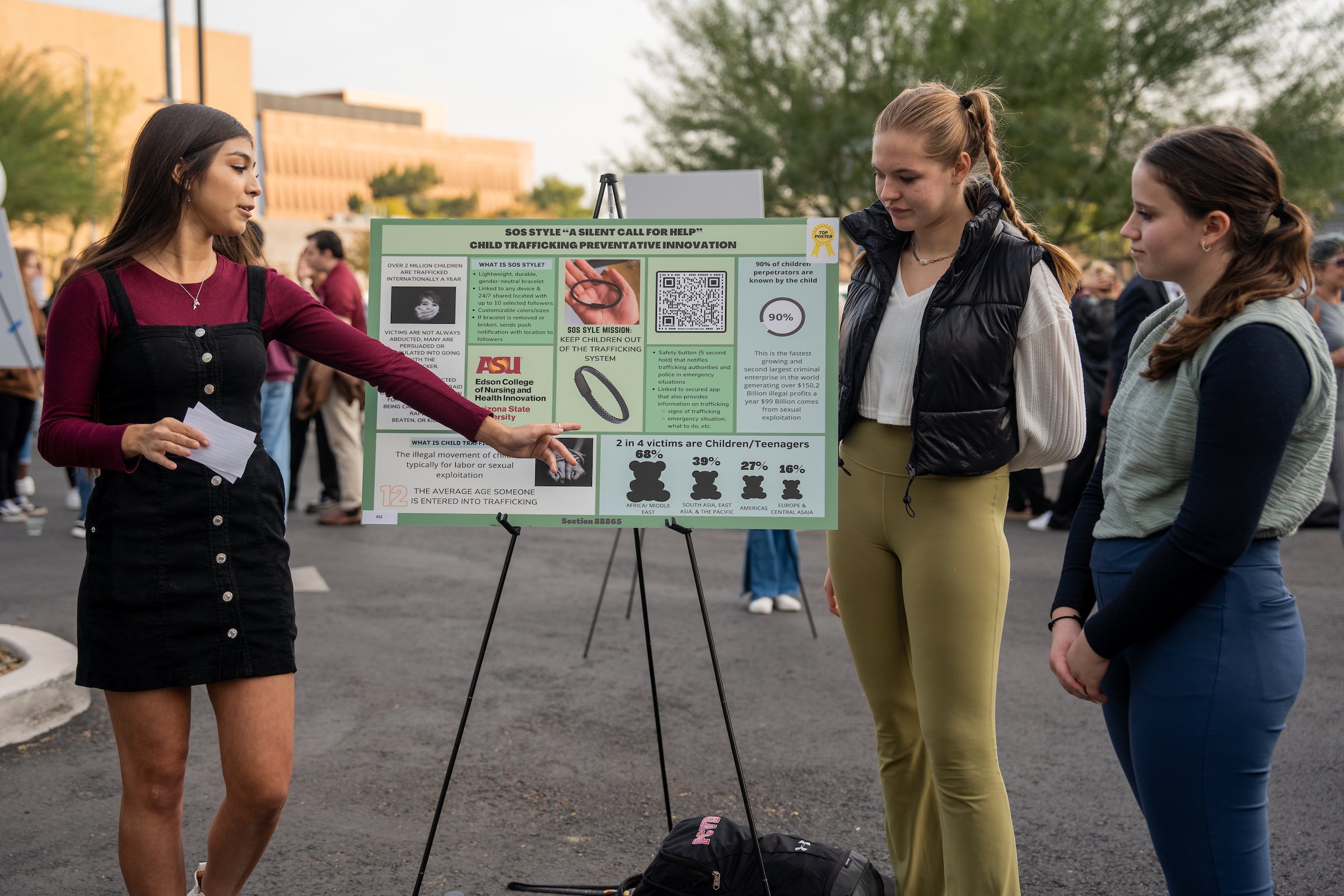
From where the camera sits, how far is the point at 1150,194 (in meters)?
2.07

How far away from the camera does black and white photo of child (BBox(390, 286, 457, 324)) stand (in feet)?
10.3

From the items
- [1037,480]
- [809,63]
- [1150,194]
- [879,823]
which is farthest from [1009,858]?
[809,63]

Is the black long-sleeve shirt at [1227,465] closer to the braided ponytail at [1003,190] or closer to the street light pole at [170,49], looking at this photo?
the braided ponytail at [1003,190]

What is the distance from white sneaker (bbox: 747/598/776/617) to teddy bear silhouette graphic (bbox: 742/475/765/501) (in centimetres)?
377

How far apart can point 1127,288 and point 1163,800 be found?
265 inches

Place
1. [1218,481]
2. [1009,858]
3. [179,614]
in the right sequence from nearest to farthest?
1. [1218,481]
2. [179,614]
3. [1009,858]

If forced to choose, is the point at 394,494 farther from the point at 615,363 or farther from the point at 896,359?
the point at 896,359

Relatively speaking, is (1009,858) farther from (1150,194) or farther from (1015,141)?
(1015,141)

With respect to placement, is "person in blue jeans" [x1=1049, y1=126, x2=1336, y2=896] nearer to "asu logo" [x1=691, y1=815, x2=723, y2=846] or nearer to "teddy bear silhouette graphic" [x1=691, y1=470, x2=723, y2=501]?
"teddy bear silhouette graphic" [x1=691, y1=470, x2=723, y2=501]

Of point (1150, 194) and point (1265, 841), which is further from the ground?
point (1150, 194)

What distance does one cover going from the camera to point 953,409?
267cm

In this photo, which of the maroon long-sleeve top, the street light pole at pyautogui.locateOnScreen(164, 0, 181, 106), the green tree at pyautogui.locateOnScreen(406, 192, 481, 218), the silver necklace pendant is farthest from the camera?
the green tree at pyautogui.locateOnScreen(406, 192, 481, 218)

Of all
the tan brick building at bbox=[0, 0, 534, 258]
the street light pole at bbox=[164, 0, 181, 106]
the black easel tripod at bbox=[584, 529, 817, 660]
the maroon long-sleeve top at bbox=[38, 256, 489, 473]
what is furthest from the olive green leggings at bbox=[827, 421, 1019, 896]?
the tan brick building at bbox=[0, 0, 534, 258]

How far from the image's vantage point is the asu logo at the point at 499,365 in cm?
312
